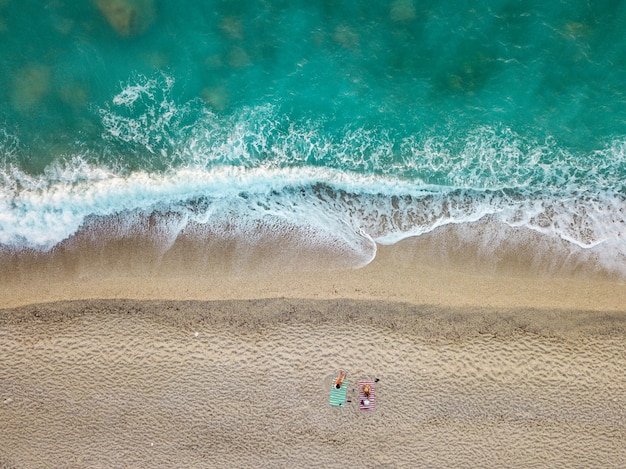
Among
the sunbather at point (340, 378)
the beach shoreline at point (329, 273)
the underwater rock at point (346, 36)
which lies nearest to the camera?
the sunbather at point (340, 378)

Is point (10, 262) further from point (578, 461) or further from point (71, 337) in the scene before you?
point (578, 461)

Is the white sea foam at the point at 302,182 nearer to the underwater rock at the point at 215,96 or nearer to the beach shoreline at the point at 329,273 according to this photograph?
the underwater rock at the point at 215,96

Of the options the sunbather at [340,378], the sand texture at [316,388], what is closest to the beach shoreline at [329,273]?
the sand texture at [316,388]

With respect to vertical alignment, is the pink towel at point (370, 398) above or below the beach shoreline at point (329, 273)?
below

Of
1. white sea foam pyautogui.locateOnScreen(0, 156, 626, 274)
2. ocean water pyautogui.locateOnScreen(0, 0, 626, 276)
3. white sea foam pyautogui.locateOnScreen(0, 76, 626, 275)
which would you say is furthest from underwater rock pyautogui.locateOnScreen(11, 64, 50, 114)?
white sea foam pyautogui.locateOnScreen(0, 156, 626, 274)

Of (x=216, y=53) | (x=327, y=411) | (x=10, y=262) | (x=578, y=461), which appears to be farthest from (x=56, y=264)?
(x=578, y=461)

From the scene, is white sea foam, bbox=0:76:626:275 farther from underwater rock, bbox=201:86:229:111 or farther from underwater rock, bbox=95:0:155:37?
underwater rock, bbox=95:0:155:37

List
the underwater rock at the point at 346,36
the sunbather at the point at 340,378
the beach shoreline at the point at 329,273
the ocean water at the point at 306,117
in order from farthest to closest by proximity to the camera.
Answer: the underwater rock at the point at 346,36 < the ocean water at the point at 306,117 < the beach shoreline at the point at 329,273 < the sunbather at the point at 340,378
